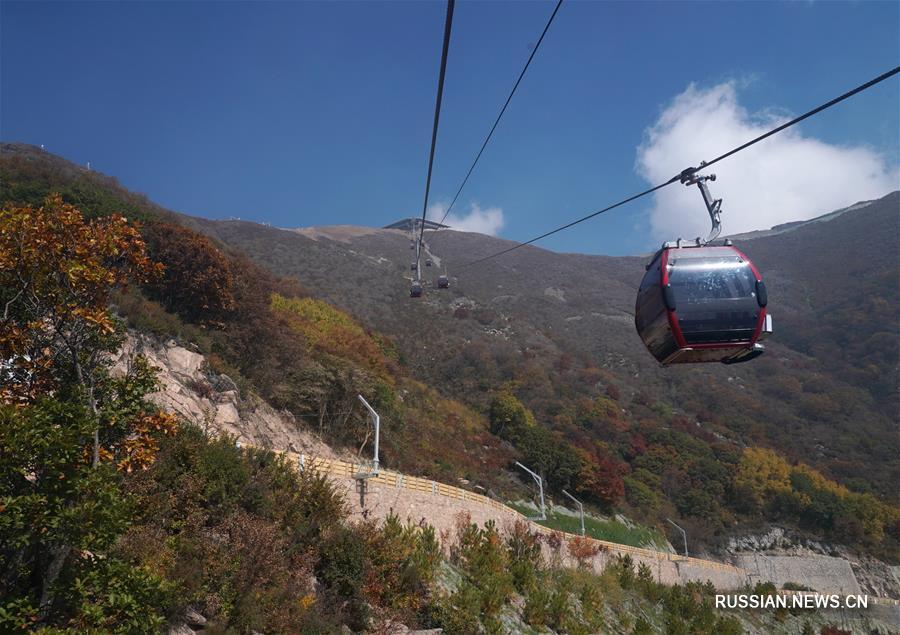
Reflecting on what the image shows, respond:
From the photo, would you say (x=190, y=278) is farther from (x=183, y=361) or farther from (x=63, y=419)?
(x=63, y=419)

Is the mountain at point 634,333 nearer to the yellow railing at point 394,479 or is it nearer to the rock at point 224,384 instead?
the yellow railing at point 394,479

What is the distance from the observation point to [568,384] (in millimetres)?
55562

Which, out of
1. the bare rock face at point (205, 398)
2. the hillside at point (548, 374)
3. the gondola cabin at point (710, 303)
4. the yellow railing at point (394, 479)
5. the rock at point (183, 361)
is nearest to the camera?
the gondola cabin at point (710, 303)

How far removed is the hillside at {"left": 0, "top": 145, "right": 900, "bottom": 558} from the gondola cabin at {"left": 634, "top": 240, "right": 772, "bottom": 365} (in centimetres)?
1724

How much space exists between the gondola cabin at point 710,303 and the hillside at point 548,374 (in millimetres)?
17241

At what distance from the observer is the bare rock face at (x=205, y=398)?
1802 cm

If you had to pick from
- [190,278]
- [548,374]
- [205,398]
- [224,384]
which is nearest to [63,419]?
[205,398]

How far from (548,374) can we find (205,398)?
41118 mm

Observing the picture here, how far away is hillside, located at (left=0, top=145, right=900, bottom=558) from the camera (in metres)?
25.4

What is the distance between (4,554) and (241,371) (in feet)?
56.5

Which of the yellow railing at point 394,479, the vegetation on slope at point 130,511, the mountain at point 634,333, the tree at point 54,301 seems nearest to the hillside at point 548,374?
the mountain at point 634,333

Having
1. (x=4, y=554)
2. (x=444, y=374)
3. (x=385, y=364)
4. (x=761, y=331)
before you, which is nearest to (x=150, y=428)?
(x=4, y=554)

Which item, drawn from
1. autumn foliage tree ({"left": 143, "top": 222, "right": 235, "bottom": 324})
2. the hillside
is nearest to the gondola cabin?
the hillside

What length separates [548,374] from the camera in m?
56.3
